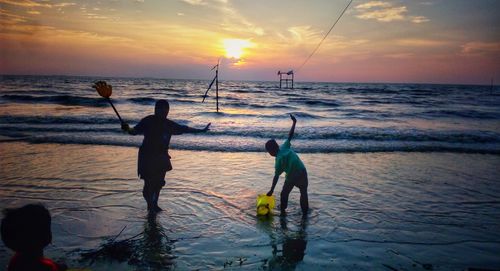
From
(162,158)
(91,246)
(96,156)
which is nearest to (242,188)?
(162,158)

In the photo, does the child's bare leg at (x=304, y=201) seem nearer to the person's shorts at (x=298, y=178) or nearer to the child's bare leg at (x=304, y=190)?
the child's bare leg at (x=304, y=190)

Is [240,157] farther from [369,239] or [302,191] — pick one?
[369,239]

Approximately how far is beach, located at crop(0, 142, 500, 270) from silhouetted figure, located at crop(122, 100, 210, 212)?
2.51ft

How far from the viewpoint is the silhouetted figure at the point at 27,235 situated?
2111 millimetres

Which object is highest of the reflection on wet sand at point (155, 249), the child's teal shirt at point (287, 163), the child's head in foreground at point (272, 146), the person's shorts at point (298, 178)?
the child's head in foreground at point (272, 146)

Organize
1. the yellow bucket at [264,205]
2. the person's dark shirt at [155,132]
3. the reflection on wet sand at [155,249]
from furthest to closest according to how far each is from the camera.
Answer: the yellow bucket at [264,205], the person's dark shirt at [155,132], the reflection on wet sand at [155,249]

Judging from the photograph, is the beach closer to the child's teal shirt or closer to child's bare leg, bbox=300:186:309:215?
child's bare leg, bbox=300:186:309:215

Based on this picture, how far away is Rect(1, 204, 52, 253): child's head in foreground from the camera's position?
6.90ft

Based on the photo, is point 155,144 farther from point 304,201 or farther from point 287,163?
point 304,201

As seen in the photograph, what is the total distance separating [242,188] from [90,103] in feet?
94.5

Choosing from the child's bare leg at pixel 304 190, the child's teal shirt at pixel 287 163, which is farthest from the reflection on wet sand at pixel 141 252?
the child's bare leg at pixel 304 190

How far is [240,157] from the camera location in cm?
1059

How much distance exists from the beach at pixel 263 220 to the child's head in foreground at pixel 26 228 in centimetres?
194

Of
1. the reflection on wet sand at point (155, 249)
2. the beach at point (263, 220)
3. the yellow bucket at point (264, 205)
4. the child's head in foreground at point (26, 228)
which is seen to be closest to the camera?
the child's head in foreground at point (26, 228)
